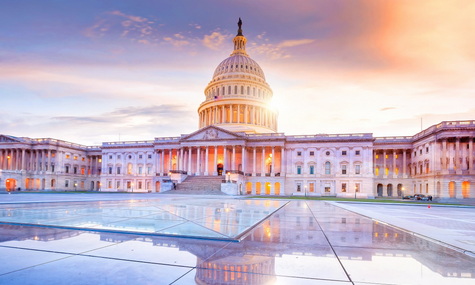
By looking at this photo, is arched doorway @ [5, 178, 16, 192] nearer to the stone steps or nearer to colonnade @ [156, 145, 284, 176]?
colonnade @ [156, 145, 284, 176]

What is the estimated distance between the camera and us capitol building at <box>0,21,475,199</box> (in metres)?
65.3

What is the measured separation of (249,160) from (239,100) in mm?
23841

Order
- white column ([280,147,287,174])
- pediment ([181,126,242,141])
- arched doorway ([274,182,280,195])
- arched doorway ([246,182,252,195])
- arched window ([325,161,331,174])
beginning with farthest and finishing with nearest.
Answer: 1. white column ([280,147,287,174])
2. arched doorway ([246,182,252,195])
3. arched window ([325,161,331,174])
4. pediment ([181,126,242,141])
5. arched doorway ([274,182,280,195])

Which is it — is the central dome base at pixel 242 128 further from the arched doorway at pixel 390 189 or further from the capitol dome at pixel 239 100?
the arched doorway at pixel 390 189

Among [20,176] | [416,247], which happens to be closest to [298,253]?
[416,247]

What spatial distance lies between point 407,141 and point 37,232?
8759cm

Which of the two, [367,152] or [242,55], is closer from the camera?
[367,152]

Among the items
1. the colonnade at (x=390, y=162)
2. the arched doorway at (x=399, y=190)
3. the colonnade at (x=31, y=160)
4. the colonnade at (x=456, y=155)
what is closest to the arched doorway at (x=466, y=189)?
the colonnade at (x=456, y=155)

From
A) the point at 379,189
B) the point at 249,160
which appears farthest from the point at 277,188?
the point at 379,189

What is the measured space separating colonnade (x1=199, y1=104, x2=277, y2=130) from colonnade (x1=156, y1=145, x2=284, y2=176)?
1587 centimetres

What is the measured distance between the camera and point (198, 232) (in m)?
8.90

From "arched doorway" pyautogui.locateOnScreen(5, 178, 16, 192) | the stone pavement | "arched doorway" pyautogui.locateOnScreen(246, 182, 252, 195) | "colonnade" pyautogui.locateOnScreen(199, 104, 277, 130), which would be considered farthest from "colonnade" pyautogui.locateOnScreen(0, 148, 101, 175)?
the stone pavement

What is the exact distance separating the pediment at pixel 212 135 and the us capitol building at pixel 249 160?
0.88 ft

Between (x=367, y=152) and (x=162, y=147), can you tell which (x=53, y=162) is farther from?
(x=367, y=152)
